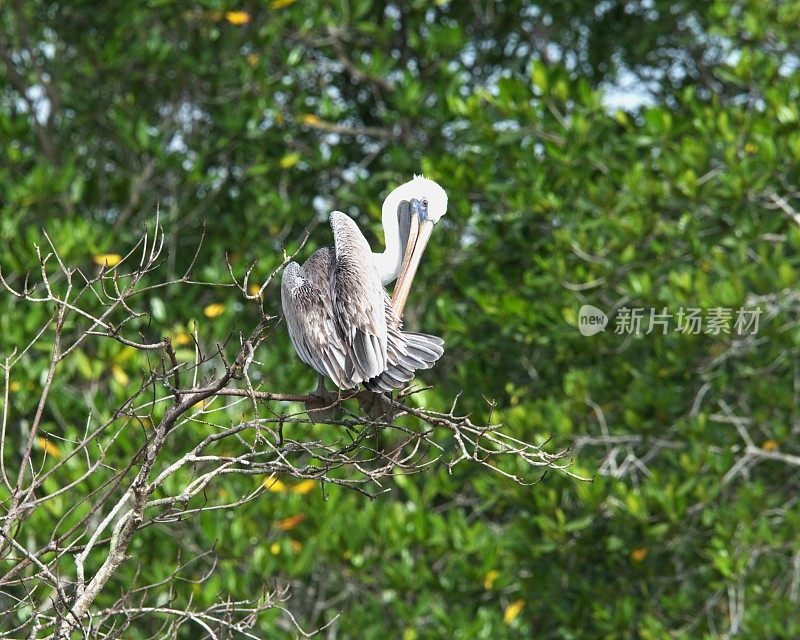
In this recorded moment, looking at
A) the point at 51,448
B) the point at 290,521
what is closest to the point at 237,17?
the point at 51,448

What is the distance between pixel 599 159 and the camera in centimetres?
704

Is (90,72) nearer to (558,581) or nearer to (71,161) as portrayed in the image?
(71,161)

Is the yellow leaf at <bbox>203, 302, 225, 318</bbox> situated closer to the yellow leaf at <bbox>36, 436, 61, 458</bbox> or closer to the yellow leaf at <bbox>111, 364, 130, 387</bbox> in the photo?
the yellow leaf at <bbox>111, 364, 130, 387</bbox>

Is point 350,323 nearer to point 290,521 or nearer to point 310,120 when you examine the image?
point 290,521

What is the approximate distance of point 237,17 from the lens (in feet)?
23.7

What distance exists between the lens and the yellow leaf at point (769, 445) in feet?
22.3

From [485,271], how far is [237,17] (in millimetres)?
2024

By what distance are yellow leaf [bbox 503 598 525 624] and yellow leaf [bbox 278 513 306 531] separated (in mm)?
1250

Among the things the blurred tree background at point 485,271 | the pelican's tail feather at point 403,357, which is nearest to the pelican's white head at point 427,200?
the pelican's tail feather at point 403,357

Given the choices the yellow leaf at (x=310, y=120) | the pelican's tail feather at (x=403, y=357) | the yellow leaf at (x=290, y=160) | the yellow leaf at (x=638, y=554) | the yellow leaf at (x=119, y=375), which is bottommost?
the yellow leaf at (x=638, y=554)

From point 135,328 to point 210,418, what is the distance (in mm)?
1333

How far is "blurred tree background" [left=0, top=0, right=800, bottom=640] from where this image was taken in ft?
21.5

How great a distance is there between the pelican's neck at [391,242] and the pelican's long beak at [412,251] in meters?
0.06

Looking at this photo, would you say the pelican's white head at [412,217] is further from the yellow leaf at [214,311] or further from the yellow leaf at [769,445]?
the yellow leaf at [769,445]
